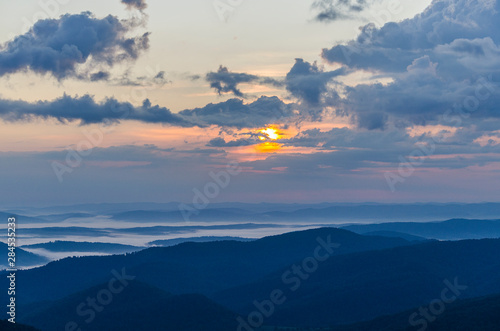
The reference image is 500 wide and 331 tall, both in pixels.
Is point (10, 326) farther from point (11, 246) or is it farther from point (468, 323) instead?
point (468, 323)

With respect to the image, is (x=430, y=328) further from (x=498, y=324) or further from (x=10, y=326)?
(x=10, y=326)

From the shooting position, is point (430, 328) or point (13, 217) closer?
point (13, 217)

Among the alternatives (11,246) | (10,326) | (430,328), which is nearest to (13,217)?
(11,246)

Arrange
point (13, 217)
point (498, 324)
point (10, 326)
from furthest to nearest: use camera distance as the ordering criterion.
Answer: point (498, 324) < point (10, 326) < point (13, 217)

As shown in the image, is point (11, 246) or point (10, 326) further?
point (10, 326)

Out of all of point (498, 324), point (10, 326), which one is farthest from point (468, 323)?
→ point (10, 326)

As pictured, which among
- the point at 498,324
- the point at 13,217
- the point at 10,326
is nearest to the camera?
the point at 13,217

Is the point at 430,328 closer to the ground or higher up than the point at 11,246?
closer to the ground

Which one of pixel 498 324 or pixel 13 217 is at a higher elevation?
pixel 13 217
